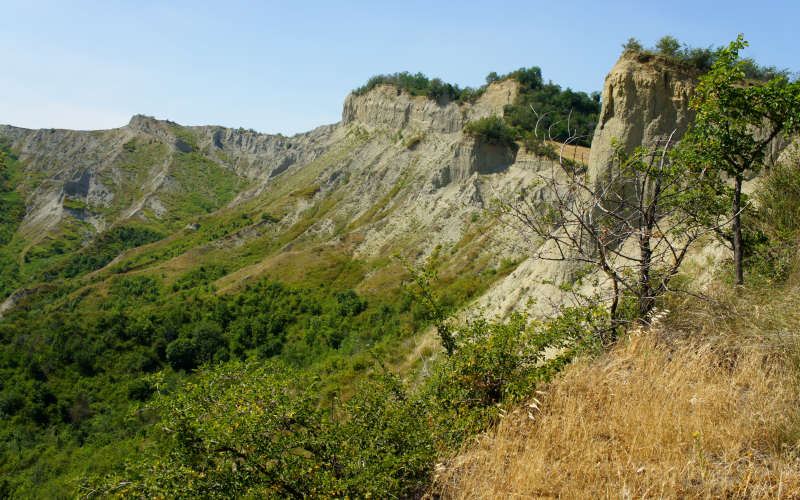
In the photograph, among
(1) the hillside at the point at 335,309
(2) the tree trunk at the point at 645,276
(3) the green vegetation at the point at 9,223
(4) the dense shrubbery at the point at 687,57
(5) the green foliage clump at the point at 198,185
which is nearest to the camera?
(1) the hillside at the point at 335,309

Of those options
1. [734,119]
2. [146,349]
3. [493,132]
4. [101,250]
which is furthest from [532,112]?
[101,250]

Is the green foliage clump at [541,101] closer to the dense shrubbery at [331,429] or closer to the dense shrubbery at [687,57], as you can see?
the dense shrubbery at [687,57]

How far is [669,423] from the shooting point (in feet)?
13.0

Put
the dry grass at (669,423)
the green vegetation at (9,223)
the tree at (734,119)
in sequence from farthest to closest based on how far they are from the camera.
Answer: the green vegetation at (9,223), the tree at (734,119), the dry grass at (669,423)

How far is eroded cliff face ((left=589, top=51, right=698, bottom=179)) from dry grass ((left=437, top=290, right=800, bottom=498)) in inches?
505

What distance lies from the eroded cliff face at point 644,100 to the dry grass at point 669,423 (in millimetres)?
12826

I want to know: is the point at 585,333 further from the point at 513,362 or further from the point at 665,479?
the point at 665,479

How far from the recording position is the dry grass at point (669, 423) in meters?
3.47

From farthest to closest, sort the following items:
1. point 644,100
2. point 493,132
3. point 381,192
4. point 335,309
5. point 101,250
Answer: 1. point 101,250
2. point 381,192
3. point 493,132
4. point 335,309
5. point 644,100

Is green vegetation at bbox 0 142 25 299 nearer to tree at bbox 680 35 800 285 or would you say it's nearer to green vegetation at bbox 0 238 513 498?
green vegetation at bbox 0 238 513 498

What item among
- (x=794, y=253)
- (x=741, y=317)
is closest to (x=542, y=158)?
(x=794, y=253)

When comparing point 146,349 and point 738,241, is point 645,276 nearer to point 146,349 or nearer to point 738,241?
point 738,241

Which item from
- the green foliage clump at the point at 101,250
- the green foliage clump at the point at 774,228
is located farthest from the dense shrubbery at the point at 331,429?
the green foliage clump at the point at 101,250

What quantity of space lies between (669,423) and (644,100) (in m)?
16.6
